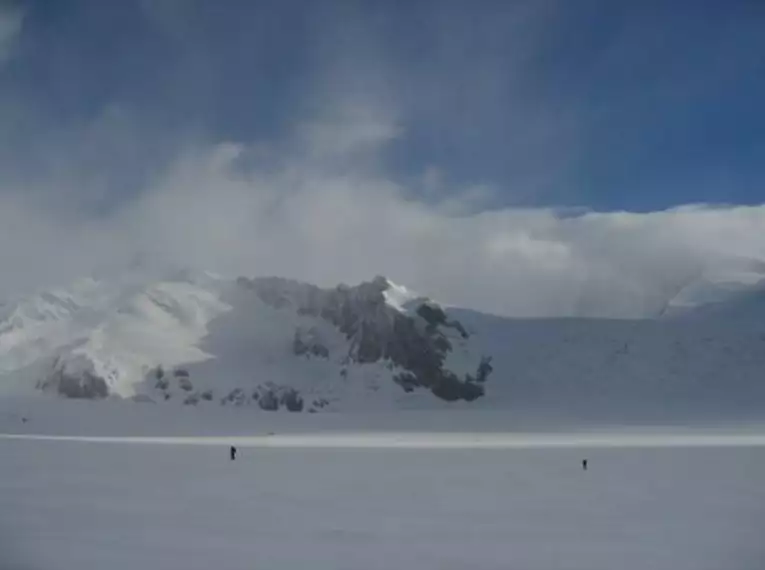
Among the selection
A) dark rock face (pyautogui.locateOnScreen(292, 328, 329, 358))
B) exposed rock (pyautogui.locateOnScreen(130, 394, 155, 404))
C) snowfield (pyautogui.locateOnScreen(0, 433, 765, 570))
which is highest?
dark rock face (pyautogui.locateOnScreen(292, 328, 329, 358))

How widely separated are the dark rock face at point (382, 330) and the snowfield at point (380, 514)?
94.9 feet

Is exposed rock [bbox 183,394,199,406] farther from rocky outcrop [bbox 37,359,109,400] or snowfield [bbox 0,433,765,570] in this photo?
snowfield [bbox 0,433,765,570]

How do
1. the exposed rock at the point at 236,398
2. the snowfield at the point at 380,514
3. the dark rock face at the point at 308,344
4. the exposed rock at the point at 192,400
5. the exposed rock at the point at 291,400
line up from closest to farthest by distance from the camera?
1. the snowfield at the point at 380,514
2. the exposed rock at the point at 192,400
3. the exposed rock at the point at 236,398
4. the exposed rock at the point at 291,400
5. the dark rock face at the point at 308,344

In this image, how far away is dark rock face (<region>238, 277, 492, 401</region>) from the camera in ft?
129

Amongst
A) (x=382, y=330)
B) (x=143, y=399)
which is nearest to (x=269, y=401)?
(x=143, y=399)

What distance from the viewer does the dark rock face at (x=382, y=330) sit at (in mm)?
39344

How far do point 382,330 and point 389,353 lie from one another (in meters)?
1.20

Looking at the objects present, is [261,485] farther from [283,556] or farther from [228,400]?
[228,400]

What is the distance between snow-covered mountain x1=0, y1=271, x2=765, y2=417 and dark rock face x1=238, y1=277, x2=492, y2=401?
0.07 meters

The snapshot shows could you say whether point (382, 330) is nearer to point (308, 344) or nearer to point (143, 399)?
point (308, 344)

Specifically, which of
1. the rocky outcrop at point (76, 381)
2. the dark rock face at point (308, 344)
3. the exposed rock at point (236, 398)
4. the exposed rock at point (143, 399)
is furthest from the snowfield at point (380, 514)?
the dark rock face at point (308, 344)

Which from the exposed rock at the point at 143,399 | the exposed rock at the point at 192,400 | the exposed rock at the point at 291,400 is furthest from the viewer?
the exposed rock at the point at 291,400

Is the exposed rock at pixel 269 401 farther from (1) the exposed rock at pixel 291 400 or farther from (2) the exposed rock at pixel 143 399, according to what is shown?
(2) the exposed rock at pixel 143 399

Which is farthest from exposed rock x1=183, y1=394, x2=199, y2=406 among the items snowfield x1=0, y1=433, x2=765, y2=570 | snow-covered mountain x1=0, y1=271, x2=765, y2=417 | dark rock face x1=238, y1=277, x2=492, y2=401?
snowfield x1=0, y1=433, x2=765, y2=570
